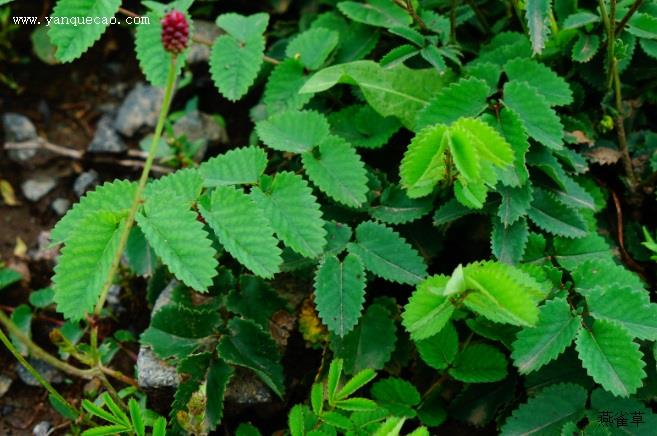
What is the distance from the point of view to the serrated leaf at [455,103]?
1.58 meters

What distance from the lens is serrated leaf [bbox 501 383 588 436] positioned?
1.43 meters

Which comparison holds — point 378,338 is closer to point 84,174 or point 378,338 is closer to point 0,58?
point 84,174

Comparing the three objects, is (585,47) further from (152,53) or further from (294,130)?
(152,53)

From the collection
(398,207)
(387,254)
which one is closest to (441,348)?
(387,254)

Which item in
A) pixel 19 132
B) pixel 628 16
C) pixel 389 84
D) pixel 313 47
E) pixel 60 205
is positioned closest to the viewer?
pixel 628 16

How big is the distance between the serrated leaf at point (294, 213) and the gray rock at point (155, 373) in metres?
0.49

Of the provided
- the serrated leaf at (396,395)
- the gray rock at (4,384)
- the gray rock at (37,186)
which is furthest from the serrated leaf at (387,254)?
the gray rock at (37,186)

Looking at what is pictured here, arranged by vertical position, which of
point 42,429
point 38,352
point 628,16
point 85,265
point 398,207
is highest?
point 628,16

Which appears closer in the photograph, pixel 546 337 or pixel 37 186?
pixel 546 337

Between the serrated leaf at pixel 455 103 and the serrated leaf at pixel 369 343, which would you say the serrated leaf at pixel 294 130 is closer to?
the serrated leaf at pixel 455 103

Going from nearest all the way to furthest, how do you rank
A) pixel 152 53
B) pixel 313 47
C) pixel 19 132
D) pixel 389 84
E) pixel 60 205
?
1. pixel 152 53
2. pixel 389 84
3. pixel 313 47
4. pixel 60 205
5. pixel 19 132

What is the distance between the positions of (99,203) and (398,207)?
0.69 metres

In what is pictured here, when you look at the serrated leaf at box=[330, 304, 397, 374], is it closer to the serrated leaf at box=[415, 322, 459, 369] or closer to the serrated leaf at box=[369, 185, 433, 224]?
the serrated leaf at box=[415, 322, 459, 369]

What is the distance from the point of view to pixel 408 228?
1.75m
